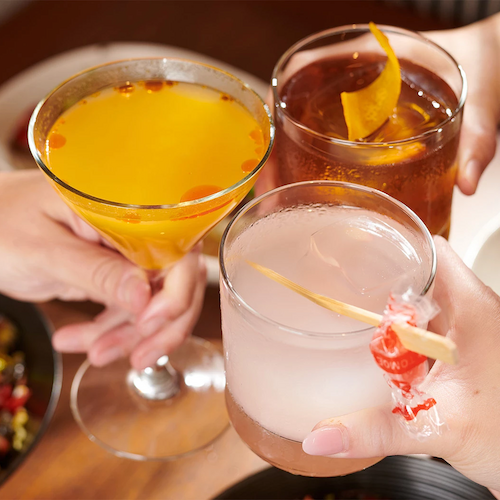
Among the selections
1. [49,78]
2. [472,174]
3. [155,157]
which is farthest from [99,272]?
[49,78]

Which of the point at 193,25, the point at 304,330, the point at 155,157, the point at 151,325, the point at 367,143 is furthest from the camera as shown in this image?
the point at 193,25

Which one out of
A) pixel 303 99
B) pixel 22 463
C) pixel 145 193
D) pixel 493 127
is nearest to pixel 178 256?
pixel 145 193

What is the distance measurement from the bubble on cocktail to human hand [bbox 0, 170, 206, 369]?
13.6 inches

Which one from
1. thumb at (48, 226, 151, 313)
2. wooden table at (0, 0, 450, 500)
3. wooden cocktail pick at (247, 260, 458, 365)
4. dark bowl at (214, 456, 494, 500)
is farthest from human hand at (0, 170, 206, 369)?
wooden table at (0, 0, 450, 500)

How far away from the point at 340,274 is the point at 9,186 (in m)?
0.70

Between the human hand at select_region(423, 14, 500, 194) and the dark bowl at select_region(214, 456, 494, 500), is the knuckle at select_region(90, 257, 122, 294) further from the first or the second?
the human hand at select_region(423, 14, 500, 194)

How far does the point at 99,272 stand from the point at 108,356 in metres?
0.20

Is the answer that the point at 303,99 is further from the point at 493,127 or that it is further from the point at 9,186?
the point at 9,186

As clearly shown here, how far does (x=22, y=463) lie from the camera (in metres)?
0.99

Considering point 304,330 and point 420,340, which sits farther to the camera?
point 304,330

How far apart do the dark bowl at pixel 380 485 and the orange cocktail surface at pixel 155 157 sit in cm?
36

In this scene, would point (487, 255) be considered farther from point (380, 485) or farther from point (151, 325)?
point (151, 325)

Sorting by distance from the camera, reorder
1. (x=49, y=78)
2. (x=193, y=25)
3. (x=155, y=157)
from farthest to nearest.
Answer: (x=193, y=25), (x=49, y=78), (x=155, y=157)

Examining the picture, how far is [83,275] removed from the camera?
974 mm
